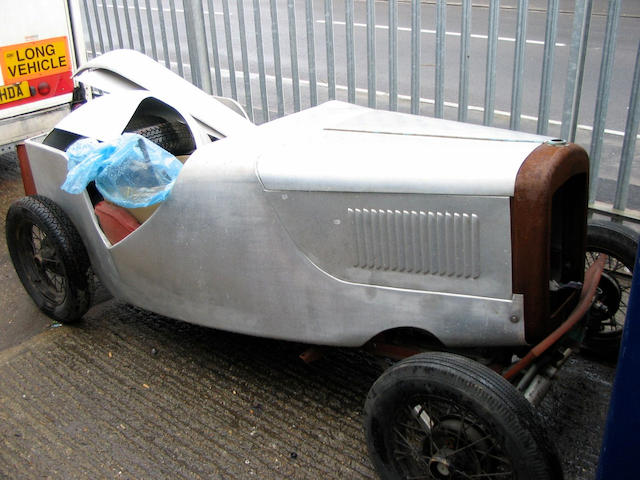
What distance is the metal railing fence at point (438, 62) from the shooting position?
4137 mm

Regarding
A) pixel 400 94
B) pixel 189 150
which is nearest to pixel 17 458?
pixel 189 150

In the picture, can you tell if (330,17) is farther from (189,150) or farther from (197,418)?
(197,418)

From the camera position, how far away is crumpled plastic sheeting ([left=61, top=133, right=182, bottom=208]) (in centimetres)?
327

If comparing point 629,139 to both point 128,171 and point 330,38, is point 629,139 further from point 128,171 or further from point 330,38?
point 128,171

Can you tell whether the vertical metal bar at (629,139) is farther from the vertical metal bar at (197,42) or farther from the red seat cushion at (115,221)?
the vertical metal bar at (197,42)

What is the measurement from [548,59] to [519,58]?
17 cm

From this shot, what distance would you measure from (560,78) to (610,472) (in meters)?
7.28

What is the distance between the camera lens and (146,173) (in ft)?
10.8

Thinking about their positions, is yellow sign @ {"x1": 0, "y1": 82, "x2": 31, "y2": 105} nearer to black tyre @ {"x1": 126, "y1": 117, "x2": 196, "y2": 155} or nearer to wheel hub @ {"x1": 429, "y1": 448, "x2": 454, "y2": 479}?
black tyre @ {"x1": 126, "y1": 117, "x2": 196, "y2": 155}

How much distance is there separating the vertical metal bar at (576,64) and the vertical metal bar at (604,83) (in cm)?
12

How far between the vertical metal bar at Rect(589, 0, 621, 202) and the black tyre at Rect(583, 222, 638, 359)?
910 mm

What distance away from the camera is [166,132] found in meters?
3.82

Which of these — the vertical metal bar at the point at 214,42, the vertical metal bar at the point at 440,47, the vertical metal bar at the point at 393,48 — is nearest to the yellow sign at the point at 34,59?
the vertical metal bar at the point at 214,42

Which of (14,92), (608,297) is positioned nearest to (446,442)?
(608,297)
